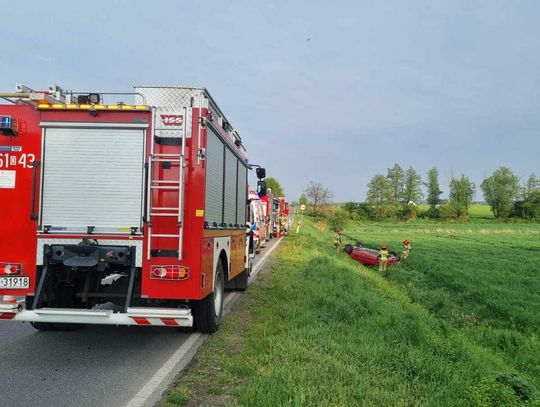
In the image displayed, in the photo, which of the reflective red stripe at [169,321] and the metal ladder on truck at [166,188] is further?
the metal ladder on truck at [166,188]

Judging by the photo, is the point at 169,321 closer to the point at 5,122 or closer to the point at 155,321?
the point at 155,321

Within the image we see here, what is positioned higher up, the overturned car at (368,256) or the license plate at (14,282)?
the license plate at (14,282)

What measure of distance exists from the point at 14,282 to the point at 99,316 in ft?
4.11

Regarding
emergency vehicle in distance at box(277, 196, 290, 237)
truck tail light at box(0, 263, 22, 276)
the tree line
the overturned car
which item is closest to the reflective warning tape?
truck tail light at box(0, 263, 22, 276)

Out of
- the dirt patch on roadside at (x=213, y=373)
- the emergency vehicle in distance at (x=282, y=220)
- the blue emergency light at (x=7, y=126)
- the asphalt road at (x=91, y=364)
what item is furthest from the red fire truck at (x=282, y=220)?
the blue emergency light at (x=7, y=126)

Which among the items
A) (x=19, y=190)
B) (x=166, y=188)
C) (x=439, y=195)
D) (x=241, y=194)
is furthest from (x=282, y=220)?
(x=439, y=195)

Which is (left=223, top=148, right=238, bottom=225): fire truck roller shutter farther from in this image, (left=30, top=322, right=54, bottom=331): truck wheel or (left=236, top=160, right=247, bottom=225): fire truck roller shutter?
(left=30, top=322, right=54, bottom=331): truck wheel

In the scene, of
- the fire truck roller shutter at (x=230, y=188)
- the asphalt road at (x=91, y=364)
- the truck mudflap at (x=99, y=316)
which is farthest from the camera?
the fire truck roller shutter at (x=230, y=188)

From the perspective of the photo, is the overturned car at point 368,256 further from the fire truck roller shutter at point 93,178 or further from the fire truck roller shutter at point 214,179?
the fire truck roller shutter at point 93,178

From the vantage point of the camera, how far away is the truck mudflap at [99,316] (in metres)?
5.58

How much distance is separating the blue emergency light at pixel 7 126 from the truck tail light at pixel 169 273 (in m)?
2.39

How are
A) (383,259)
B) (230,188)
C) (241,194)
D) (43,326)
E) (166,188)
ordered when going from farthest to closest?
1. (383,259)
2. (241,194)
3. (230,188)
4. (43,326)
5. (166,188)

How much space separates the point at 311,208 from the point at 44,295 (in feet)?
275

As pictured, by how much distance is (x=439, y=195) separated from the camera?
381 feet
